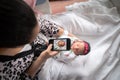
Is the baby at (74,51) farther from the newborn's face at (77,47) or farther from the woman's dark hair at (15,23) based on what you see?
the woman's dark hair at (15,23)

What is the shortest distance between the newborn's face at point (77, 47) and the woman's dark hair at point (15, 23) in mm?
361

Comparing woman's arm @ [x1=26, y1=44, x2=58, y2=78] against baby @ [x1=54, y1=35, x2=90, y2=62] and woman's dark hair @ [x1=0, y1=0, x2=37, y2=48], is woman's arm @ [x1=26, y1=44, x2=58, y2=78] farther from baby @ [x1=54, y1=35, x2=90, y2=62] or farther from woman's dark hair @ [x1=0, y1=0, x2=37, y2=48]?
woman's dark hair @ [x1=0, y1=0, x2=37, y2=48]

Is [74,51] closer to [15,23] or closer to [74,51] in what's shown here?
[74,51]

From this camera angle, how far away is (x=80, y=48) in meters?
1.08

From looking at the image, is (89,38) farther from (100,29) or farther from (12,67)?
(12,67)

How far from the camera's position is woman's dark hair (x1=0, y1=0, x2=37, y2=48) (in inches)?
27.0

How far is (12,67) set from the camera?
963 mm

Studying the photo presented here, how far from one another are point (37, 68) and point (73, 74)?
170mm

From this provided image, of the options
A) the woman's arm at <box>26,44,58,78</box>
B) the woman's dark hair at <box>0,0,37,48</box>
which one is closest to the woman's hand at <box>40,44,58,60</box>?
the woman's arm at <box>26,44,58,78</box>

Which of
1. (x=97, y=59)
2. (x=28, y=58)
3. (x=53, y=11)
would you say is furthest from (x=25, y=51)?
(x=53, y=11)

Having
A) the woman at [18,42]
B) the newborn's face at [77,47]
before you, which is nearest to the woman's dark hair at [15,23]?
the woman at [18,42]

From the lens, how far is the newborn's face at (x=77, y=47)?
1.08 metres

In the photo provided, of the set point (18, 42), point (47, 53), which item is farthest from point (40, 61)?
point (18, 42)

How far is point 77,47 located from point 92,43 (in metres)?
0.15
